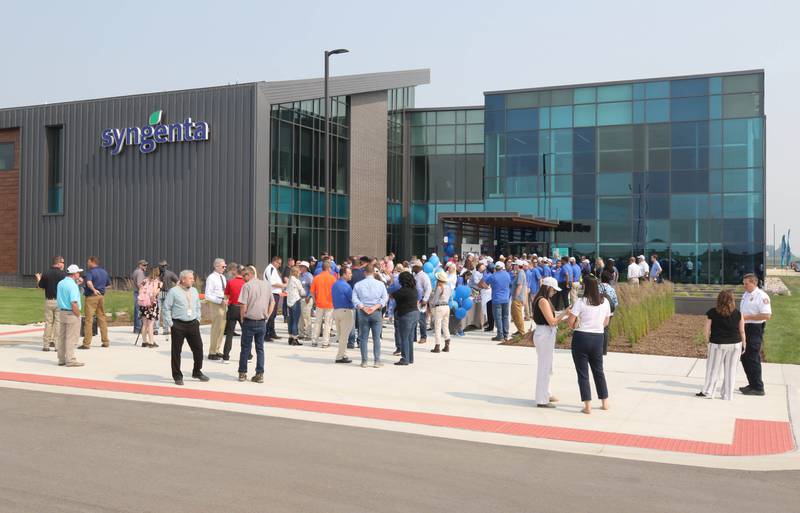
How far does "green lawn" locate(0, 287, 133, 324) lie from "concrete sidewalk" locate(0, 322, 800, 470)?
6737 mm

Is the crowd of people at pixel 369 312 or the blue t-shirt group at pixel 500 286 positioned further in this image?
the blue t-shirt group at pixel 500 286

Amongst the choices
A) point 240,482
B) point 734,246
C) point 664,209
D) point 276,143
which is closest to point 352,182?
point 276,143

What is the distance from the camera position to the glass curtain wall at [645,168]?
38.0 metres

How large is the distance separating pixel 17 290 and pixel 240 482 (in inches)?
1281

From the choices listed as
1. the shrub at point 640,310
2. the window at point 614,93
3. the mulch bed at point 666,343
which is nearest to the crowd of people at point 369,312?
the mulch bed at point 666,343

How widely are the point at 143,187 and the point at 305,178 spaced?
687 centimetres

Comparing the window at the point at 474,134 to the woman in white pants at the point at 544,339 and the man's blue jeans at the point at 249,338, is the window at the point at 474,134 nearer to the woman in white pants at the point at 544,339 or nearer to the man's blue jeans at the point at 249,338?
the man's blue jeans at the point at 249,338

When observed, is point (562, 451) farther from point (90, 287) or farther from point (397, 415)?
point (90, 287)

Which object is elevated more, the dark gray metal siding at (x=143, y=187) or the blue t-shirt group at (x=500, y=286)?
the dark gray metal siding at (x=143, y=187)

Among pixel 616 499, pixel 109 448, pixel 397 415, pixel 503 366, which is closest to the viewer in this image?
pixel 616 499

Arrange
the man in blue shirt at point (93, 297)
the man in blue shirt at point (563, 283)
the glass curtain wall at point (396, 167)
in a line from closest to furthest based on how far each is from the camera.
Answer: the man in blue shirt at point (93, 297) < the man in blue shirt at point (563, 283) < the glass curtain wall at point (396, 167)

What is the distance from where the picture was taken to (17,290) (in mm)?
35375

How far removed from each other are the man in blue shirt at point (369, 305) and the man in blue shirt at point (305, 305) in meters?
3.61

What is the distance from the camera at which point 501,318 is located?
59.4 feet
